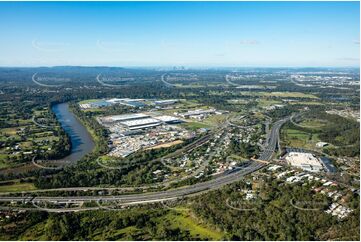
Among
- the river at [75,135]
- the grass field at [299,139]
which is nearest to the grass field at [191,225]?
the river at [75,135]

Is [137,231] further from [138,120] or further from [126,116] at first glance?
[126,116]

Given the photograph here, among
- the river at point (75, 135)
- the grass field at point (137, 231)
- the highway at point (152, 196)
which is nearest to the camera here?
the grass field at point (137, 231)

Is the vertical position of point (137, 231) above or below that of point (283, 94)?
below

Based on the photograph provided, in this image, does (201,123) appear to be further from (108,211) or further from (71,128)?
(108,211)

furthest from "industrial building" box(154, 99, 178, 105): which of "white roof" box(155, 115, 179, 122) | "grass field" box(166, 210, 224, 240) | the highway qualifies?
"grass field" box(166, 210, 224, 240)

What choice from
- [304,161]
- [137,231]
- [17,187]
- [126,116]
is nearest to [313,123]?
[304,161]

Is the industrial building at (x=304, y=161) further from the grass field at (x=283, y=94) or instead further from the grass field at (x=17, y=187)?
the grass field at (x=283, y=94)
